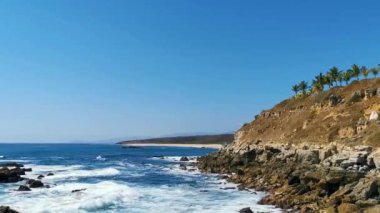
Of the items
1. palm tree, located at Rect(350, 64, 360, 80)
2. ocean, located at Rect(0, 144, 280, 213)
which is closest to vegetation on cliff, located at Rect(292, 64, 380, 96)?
palm tree, located at Rect(350, 64, 360, 80)

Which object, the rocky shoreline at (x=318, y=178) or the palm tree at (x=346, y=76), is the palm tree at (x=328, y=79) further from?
the rocky shoreline at (x=318, y=178)

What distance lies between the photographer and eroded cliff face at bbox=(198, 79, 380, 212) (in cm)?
3719

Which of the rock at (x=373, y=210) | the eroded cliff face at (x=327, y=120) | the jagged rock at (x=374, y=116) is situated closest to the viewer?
the rock at (x=373, y=210)

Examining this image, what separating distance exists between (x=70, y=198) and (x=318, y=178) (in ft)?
87.9

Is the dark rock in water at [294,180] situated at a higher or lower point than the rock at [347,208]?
higher

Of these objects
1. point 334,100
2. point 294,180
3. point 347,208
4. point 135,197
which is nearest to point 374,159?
point 294,180

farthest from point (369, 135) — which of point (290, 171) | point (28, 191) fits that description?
point (28, 191)

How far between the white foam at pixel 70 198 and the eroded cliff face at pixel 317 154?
1593 cm

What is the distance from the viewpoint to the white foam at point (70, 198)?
134ft

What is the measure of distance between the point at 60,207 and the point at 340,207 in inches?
1024

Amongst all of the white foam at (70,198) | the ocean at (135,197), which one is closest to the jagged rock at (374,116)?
the ocean at (135,197)

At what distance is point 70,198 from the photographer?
Result: 46594 millimetres

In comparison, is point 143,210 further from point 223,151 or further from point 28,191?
point 223,151

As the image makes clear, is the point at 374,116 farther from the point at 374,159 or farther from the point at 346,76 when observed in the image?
the point at 346,76
